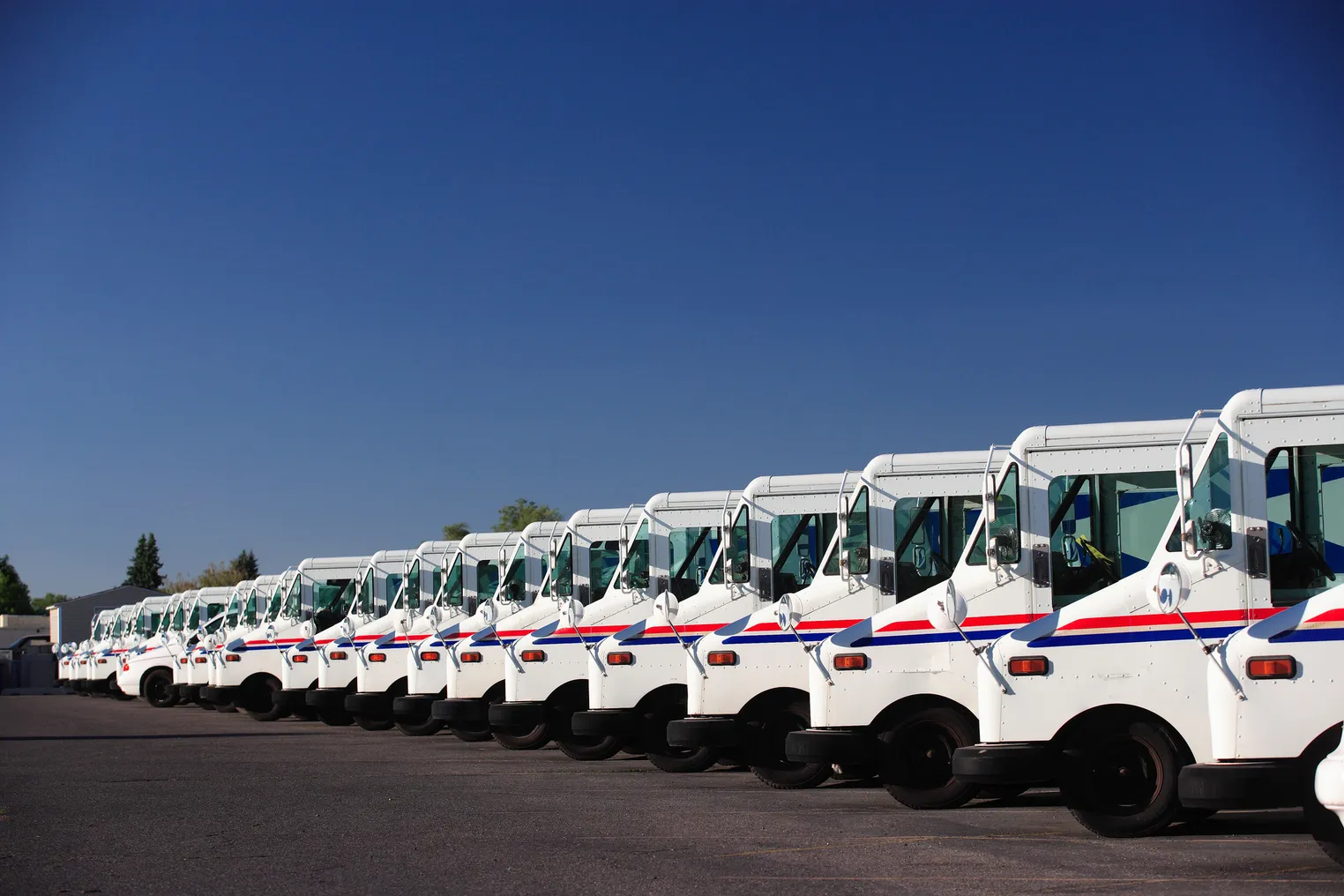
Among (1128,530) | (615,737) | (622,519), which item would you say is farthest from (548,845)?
(622,519)

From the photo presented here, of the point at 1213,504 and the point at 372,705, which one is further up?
the point at 1213,504

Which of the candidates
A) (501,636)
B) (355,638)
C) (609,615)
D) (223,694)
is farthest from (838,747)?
(223,694)

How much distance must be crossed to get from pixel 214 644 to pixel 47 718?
12.2ft

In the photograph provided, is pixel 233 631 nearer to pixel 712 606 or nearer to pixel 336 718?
pixel 336 718

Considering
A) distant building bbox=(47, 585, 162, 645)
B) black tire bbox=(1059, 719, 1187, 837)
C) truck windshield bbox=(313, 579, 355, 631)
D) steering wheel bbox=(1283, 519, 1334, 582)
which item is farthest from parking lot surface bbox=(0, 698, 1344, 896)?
distant building bbox=(47, 585, 162, 645)

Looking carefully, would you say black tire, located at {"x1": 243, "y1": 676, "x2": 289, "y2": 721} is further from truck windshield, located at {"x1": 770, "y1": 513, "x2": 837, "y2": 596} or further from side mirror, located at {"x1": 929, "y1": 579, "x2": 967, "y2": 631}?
side mirror, located at {"x1": 929, "y1": 579, "x2": 967, "y2": 631}

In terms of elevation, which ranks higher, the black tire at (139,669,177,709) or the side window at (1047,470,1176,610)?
the side window at (1047,470,1176,610)

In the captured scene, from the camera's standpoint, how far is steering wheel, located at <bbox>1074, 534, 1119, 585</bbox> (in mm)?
12047

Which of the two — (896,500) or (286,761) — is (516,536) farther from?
(896,500)

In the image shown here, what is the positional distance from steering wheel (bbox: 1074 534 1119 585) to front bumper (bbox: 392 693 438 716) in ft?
36.7

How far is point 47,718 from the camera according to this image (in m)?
31.1

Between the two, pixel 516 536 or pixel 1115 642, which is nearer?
pixel 1115 642

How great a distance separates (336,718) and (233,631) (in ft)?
19.2

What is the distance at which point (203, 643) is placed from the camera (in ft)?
106
